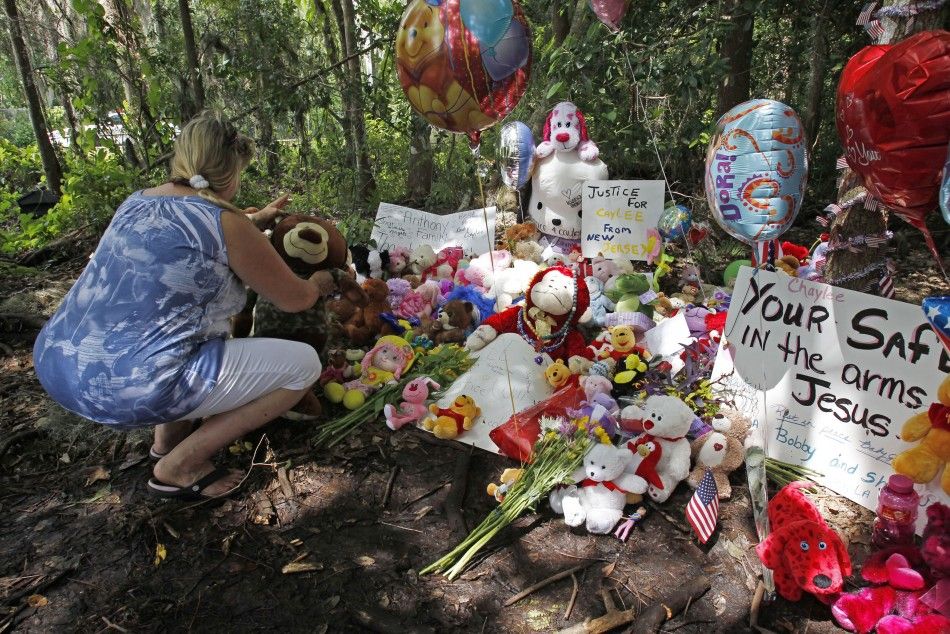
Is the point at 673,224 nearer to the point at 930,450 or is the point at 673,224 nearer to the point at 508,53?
the point at 508,53

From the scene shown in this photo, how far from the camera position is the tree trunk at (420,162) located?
5.39 m

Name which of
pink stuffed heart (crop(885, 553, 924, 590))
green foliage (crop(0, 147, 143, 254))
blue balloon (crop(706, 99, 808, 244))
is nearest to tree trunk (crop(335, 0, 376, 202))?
green foliage (crop(0, 147, 143, 254))

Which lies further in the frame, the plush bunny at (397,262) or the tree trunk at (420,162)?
the tree trunk at (420,162)

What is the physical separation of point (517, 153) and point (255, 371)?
227cm

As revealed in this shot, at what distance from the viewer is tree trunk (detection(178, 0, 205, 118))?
4.70m

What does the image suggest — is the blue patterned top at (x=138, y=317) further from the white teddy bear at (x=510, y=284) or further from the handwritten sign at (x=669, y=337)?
the handwritten sign at (x=669, y=337)

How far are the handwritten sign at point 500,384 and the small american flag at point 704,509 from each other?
31.3 inches

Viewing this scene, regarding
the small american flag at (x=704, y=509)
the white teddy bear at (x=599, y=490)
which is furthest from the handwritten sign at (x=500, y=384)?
the small american flag at (x=704, y=509)

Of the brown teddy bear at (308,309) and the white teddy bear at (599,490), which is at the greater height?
the brown teddy bear at (308,309)

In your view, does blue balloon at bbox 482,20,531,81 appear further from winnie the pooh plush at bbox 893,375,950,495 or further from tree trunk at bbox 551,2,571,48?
tree trunk at bbox 551,2,571,48

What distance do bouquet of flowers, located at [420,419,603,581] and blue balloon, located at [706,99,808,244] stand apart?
103 cm

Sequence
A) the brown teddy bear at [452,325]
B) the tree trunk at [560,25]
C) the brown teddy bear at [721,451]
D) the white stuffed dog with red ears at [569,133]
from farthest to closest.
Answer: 1. the tree trunk at [560,25]
2. the white stuffed dog with red ears at [569,133]
3. the brown teddy bear at [452,325]
4. the brown teddy bear at [721,451]

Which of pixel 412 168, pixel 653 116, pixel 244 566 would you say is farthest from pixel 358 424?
pixel 412 168

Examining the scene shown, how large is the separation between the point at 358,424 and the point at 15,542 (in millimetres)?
1299
